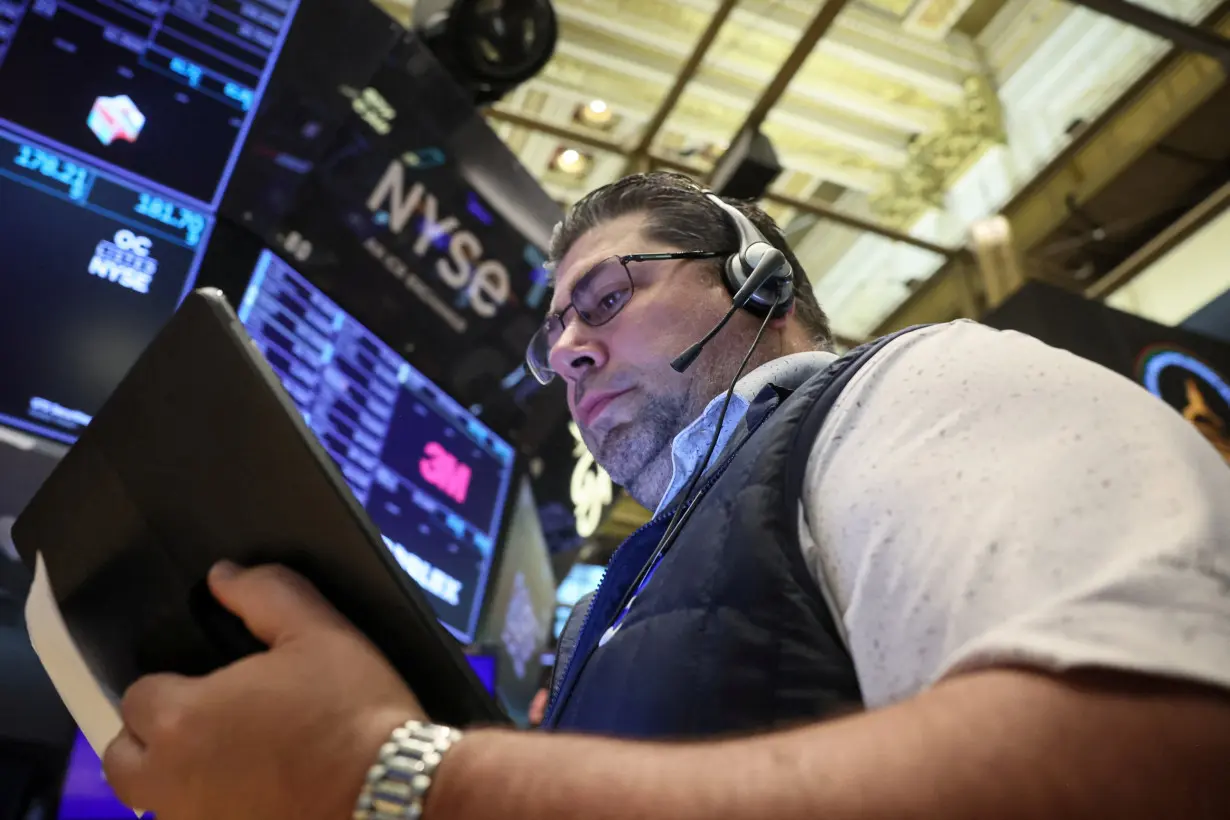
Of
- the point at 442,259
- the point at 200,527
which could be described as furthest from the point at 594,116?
the point at 200,527

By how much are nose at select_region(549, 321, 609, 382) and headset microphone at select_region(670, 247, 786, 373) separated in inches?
6.9

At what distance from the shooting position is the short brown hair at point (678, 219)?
162cm

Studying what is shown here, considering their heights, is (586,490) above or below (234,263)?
below

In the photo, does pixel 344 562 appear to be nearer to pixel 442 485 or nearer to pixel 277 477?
pixel 277 477

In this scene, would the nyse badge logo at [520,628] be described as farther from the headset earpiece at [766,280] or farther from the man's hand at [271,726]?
the man's hand at [271,726]

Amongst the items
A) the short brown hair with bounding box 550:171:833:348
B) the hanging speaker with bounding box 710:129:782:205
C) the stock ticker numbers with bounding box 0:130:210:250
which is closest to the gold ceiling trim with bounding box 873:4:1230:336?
the hanging speaker with bounding box 710:129:782:205

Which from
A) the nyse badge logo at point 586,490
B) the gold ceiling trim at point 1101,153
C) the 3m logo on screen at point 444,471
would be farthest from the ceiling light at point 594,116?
the 3m logo on screen at point 444,471

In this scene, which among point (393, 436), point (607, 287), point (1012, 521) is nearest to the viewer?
point (1012, 521)

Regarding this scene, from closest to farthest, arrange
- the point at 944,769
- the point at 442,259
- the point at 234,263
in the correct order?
the point at 944,769
the point at 234,263
the point at 442,259

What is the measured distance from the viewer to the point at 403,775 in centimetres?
56

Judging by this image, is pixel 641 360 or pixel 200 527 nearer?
pixel 200 527

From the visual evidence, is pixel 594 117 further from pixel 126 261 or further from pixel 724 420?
pixel 724 420

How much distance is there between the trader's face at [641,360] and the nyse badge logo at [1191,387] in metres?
2.44

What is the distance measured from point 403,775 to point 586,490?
3227mm
